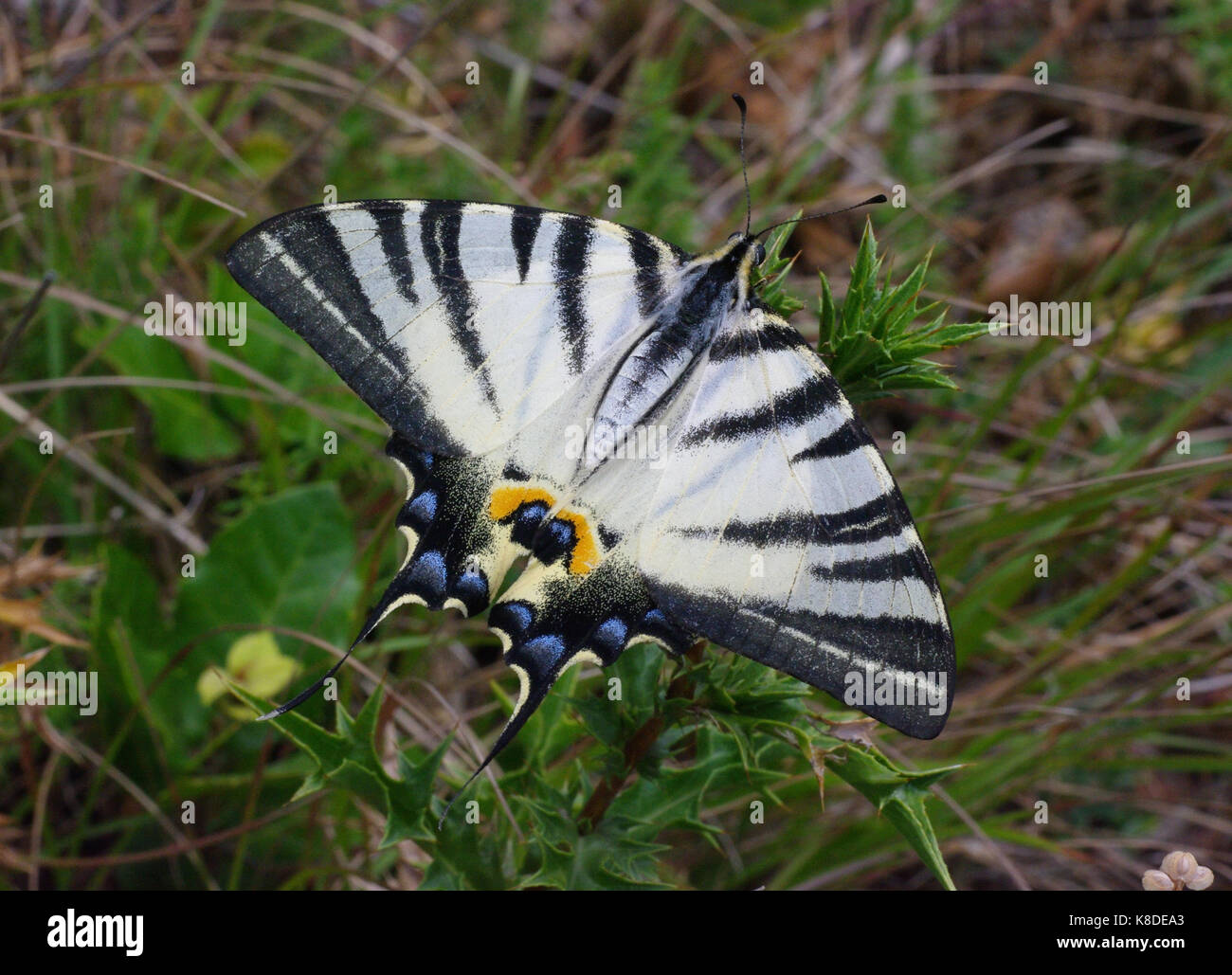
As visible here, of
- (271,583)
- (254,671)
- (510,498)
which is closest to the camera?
(510,498)

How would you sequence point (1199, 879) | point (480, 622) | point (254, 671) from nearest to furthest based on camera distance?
point (1199, 879) < point (254, 671) < point (480, 622)

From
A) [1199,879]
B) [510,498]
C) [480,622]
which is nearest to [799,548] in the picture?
[510,498]

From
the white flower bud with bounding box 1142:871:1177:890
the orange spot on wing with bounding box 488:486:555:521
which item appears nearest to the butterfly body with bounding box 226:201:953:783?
the orange spot on wing with bounding box 488:486:555:521

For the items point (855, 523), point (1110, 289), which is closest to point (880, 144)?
point (1110, 289)

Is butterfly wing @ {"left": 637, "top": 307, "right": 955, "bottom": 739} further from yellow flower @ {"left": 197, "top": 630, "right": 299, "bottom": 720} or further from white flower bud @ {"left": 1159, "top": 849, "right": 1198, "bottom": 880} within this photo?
yellow flower @ {"left": 197, "top": 630, "right": 299, "bottom": 720}

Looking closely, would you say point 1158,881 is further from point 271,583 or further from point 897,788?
point 271,583

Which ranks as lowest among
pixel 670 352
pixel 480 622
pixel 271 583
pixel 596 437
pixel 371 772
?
pixel 371 772

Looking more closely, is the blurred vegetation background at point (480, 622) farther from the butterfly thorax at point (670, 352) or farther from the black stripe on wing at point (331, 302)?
the black stripe on wing at point (331, 302)
